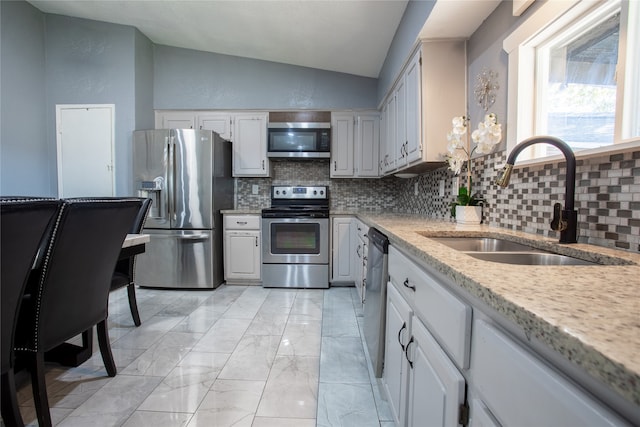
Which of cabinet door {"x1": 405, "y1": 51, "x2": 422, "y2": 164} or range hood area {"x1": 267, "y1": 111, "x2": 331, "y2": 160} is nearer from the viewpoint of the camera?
cabinet door {"x1": 405, "y1": 51, "x2": 422, "y2": 164}

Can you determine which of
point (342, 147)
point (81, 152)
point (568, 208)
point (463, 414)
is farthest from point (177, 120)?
point (463, 414)

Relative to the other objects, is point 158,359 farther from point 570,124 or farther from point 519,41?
point 519,41

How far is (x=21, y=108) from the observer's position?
3.12 metres

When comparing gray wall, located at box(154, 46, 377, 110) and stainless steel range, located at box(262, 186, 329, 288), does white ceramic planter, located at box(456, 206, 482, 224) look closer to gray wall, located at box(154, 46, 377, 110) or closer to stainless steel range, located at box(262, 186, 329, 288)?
stainless steel range, located at box(262, 186, 329, 288)

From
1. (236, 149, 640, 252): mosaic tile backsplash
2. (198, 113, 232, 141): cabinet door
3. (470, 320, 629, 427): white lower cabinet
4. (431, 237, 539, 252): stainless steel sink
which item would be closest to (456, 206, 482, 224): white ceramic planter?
(236, 149, 640, 252): mosaic tile backsplash

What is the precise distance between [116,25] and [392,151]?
3377 mm

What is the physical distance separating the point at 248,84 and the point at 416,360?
3599 millimetres

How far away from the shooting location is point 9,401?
109 centimetres

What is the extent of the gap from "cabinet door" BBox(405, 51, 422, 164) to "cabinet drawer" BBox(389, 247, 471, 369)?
1.19m

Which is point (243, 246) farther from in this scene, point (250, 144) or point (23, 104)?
point (23, 104)

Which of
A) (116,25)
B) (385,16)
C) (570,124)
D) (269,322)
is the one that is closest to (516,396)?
(570,124)

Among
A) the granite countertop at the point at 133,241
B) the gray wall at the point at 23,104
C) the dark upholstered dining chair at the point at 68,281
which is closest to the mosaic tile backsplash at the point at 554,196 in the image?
the dark upholstered dining chair at the point at 68,281

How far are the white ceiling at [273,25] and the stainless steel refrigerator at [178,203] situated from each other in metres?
1.10

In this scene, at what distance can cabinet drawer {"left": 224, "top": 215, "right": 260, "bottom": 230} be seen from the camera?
3.35m
